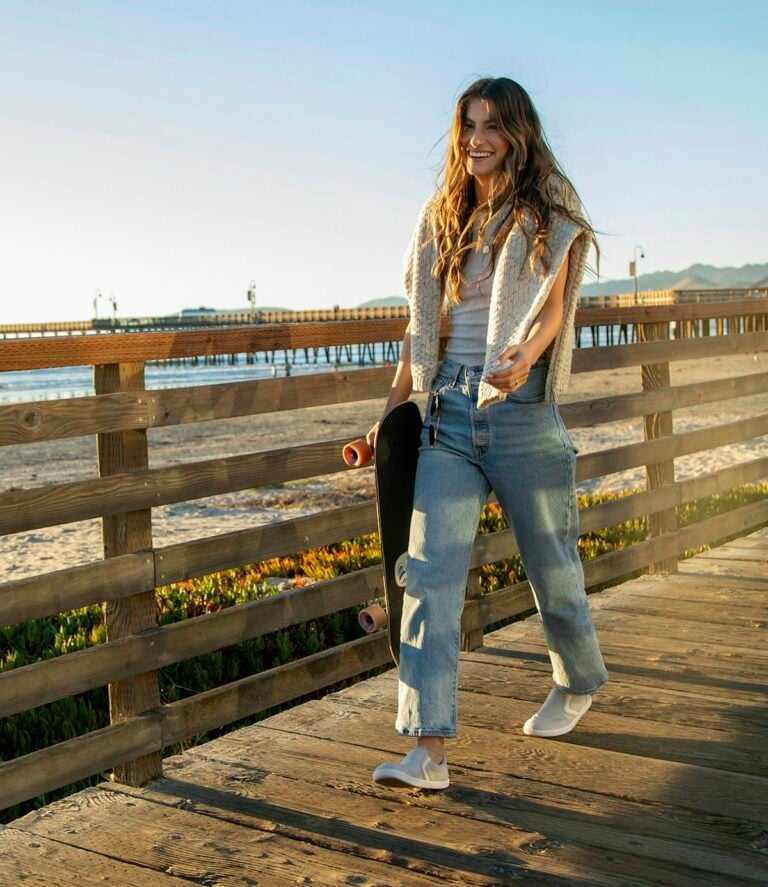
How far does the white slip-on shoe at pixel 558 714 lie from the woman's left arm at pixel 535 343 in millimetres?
1131

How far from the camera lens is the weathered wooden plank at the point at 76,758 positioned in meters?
3.04

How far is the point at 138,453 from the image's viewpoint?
3.44 meters

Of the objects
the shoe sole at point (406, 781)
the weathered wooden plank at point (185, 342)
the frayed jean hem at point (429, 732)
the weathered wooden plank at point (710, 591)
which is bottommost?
the weathered wooden plank at point (710, 591)

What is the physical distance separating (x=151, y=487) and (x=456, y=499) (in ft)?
2.90

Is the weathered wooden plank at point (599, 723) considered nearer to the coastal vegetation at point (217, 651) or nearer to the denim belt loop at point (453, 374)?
the coastal vegetation at point (217, 651)

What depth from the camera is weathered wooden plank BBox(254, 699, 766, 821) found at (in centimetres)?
315

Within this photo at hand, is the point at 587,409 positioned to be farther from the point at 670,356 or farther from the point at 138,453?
the point at 138,453

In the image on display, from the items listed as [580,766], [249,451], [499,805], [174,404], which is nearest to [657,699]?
[580,766]

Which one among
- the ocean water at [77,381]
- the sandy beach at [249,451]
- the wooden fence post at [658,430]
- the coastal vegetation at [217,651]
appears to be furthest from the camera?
the ocean water at [77,381]

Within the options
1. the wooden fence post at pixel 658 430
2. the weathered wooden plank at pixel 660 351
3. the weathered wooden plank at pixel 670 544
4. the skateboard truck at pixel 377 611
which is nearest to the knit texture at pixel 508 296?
the skateboard truck at pixel 377 611

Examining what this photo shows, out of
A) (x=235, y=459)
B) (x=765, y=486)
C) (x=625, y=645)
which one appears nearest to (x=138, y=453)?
(x=235, y=459)

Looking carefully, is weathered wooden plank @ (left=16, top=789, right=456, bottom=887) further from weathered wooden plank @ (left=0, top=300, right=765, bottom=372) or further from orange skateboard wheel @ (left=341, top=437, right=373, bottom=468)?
weathered wooden plank @ (left=0, top=300, right=765, bottom=372)

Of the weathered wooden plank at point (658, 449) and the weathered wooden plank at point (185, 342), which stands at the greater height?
the weathered wooden plank at point (185, 342)

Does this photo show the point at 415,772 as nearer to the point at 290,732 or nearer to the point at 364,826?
the point at 364,826
